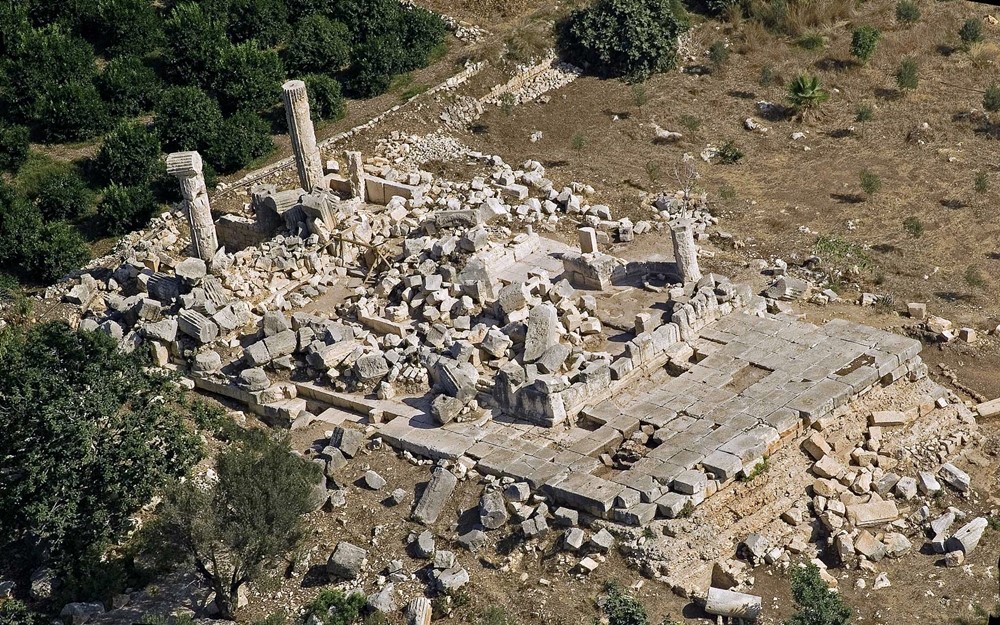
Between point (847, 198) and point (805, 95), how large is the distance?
4404 millimetres

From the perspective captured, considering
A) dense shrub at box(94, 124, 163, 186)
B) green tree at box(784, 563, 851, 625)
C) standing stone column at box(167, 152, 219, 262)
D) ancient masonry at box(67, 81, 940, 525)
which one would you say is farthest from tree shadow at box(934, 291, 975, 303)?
dense shrub at box(94, 124, 163, 186)

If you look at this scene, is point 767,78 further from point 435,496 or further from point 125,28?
point 435,496

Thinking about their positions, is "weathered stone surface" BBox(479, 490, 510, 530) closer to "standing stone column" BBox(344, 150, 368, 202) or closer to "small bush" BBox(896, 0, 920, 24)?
"standing stone column" BBox(344, 150, 368, 202)

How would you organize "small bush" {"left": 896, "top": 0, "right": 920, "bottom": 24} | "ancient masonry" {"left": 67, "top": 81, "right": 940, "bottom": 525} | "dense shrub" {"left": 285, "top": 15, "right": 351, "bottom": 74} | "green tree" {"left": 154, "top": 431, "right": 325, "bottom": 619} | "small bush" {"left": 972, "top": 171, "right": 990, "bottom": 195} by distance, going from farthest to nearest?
→ "small bush" {"left": 896, "top": 0, "right": 920, "bottom": 24}, "dense shrub" {"left": 285, "top": 15, "right": 351, "bottom": 74}, "small bush" {"left": 972, "top": 171, "right": 990, "bottom": 195}, "ancient masonry" {"left": 67, "top": 81, "right": 940, "bottom": 525}, "green tree" {"left": 154, "top": 431, "right": 325, "bottom": 619}

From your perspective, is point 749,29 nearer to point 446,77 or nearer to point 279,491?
point 446,77

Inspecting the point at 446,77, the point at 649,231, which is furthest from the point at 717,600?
the point at 446,77

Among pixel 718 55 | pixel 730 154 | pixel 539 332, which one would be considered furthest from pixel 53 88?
pixel 539 332

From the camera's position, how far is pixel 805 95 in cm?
3216

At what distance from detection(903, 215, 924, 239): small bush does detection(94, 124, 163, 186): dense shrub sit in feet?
52.0

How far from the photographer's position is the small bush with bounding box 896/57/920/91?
3277 centimetres

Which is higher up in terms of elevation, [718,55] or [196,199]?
[196,199]

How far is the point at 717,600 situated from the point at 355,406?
7.00m

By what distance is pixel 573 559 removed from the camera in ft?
60.6

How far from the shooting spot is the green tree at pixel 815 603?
16359 millimetres
